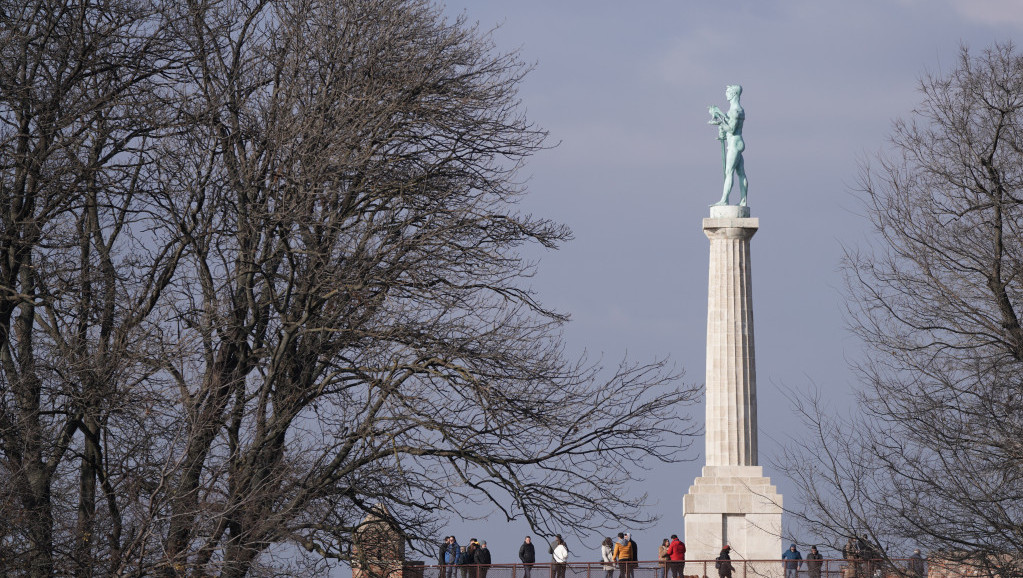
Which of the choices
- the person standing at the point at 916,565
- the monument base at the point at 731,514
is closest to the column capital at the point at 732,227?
the monument base at the point at 731,514

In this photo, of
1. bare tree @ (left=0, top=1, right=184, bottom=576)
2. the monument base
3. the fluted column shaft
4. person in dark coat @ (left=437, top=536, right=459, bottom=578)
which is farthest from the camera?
the fluted column shaft

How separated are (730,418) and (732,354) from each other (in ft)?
6.03

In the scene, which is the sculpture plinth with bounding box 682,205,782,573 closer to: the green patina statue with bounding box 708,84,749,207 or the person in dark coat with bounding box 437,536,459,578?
the green patina statue with bounding box 708,84,749,207

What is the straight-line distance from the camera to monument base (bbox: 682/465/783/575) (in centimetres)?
3953

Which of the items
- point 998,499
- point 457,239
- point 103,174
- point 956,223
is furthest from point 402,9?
point 998,499

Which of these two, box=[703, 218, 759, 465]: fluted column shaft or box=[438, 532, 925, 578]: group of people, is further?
box=[703, 218, 759, 465]: fluted column shaft

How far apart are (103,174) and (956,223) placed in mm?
12424

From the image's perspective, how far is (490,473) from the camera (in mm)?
18859

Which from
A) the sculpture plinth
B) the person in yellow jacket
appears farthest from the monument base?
the person in yellow jacket

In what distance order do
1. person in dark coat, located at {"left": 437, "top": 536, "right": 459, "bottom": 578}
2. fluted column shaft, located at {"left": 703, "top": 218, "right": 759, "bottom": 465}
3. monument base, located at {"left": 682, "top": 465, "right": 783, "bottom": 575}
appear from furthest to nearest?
fluted column shaft, located at {"left": 703, "top": 218, "right": 759, "bottom": 465}, monument base, located at {"left": 682, "top": 465, "right": 783, "bottom": 575}, person in dark coat, located at {"left": 437, "top": 536, "right": 459, "bottom": 578}

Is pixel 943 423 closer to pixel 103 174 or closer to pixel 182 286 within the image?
pixel 182 286

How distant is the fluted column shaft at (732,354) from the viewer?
133 ft

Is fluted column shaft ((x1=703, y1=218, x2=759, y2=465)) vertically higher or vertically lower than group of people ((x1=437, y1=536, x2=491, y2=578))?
higher

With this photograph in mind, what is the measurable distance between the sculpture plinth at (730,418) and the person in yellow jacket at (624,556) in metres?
9.42
